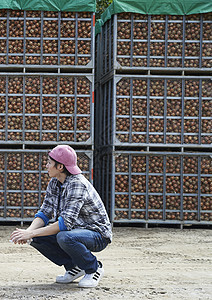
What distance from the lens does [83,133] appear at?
10211mm

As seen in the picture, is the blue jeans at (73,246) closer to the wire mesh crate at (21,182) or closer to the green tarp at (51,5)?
the wire mesh crate at (21,182)

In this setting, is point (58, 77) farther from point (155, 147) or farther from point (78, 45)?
point (155, 147)

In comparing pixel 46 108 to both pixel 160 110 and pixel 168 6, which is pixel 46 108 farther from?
pixel 168 6

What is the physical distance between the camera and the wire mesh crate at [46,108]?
33.3ft

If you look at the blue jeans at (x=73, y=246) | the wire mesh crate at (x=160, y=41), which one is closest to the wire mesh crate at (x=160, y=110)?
the wire mesh crate at (x=160, y=41)

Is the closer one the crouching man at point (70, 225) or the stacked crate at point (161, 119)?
the crouching man at point (70, 225)

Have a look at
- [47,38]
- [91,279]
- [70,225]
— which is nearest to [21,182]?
[47,38]

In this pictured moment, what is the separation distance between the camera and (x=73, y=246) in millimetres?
4977

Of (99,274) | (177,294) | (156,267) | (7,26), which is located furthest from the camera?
(7,26)

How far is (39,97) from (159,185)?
297 centimetres

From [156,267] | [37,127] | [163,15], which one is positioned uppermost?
[163,15]

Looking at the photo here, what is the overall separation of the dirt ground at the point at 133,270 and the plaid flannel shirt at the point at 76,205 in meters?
0.65

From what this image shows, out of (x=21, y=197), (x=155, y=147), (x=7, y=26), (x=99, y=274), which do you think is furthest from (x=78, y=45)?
(x=99, y=274)

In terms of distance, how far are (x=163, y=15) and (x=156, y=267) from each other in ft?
18.1
